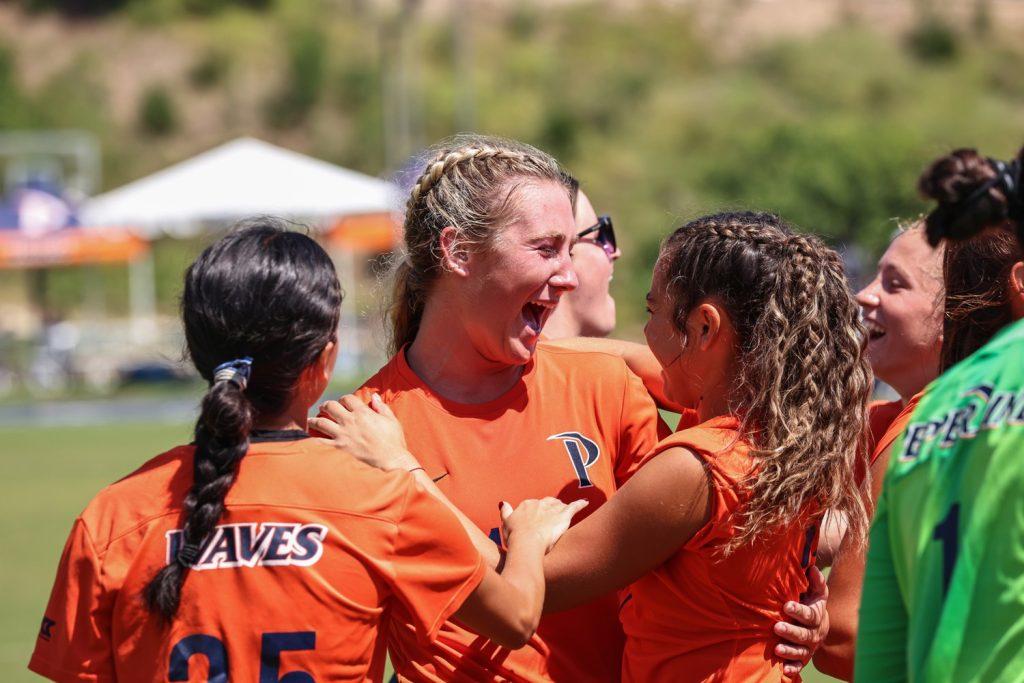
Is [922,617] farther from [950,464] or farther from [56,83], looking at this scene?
[56,83]

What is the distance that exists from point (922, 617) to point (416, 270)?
164cm

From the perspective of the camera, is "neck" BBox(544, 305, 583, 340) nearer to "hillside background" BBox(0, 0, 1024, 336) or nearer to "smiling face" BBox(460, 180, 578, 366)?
"smiling face" BBox(460, 180, 578, 366)

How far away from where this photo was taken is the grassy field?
7.74 metres

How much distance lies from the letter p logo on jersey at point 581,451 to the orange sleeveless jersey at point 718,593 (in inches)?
13.8

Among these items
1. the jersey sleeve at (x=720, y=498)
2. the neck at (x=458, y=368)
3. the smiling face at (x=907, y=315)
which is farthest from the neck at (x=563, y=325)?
the jersey sleeve at (x=720, y=498)

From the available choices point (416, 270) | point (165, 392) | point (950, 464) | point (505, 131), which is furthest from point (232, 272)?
point (505, 131)

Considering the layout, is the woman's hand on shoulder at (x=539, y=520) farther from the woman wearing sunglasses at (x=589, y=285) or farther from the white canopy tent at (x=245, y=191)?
the white canopy tent at (x=245, y=191)

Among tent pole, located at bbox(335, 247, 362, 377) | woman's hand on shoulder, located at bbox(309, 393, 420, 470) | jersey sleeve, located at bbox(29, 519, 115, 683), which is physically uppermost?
woman's hand on shoulder, located at bbox(309, 393, 420, 470)

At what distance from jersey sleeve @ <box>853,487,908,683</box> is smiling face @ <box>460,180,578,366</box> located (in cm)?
120

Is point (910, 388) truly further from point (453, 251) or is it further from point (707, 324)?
point (453, 251)

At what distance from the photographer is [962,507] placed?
5.56 ft

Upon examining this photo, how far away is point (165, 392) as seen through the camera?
27047 millimetres

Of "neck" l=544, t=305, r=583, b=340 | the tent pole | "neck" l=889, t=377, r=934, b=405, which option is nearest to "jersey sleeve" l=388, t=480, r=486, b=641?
"neck" l=544, t=305, r=583, b=340

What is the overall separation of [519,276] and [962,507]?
54.3 inches
